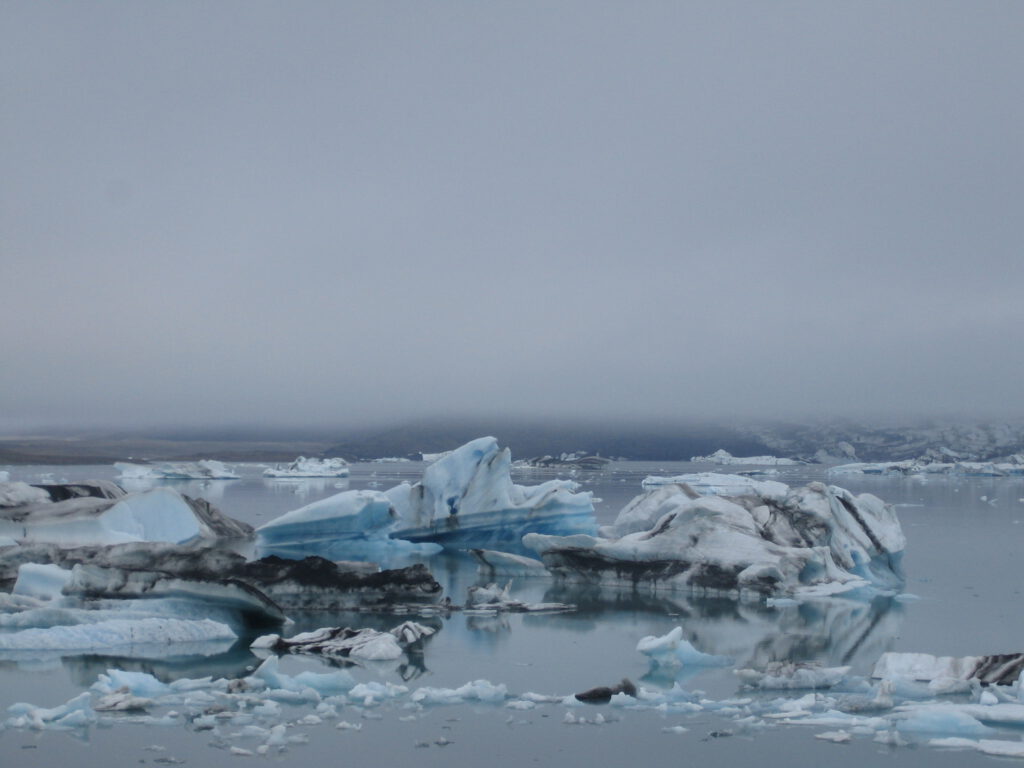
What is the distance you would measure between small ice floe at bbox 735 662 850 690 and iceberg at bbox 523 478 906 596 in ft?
13.5

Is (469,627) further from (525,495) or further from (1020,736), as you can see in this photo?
(525,495)

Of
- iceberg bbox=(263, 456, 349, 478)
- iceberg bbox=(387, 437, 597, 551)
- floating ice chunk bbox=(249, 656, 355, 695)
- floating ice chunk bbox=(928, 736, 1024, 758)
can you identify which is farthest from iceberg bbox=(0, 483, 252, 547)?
iceberg bbox=(263, 456, 349, 478)

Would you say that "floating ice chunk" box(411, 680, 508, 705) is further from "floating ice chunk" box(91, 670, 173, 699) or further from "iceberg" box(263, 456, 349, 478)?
"iceberg" box(263, 456, 349, 478)

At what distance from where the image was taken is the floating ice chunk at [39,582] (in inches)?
347

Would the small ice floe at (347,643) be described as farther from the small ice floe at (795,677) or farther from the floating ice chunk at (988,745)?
the floating ice chunk at (988,745)

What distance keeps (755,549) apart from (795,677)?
15.6 ft

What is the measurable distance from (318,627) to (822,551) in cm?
577

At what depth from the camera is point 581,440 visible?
92.4 metres

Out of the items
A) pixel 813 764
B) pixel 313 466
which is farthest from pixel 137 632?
pixel 313 466

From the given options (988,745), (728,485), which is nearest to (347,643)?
(988,745)

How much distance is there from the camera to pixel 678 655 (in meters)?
Result: 7.14

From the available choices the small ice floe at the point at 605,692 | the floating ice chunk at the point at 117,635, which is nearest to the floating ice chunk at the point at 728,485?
the small ice floe at the point at 605,692

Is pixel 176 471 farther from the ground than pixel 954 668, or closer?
closer

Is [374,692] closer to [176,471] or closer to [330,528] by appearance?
[330,528]
